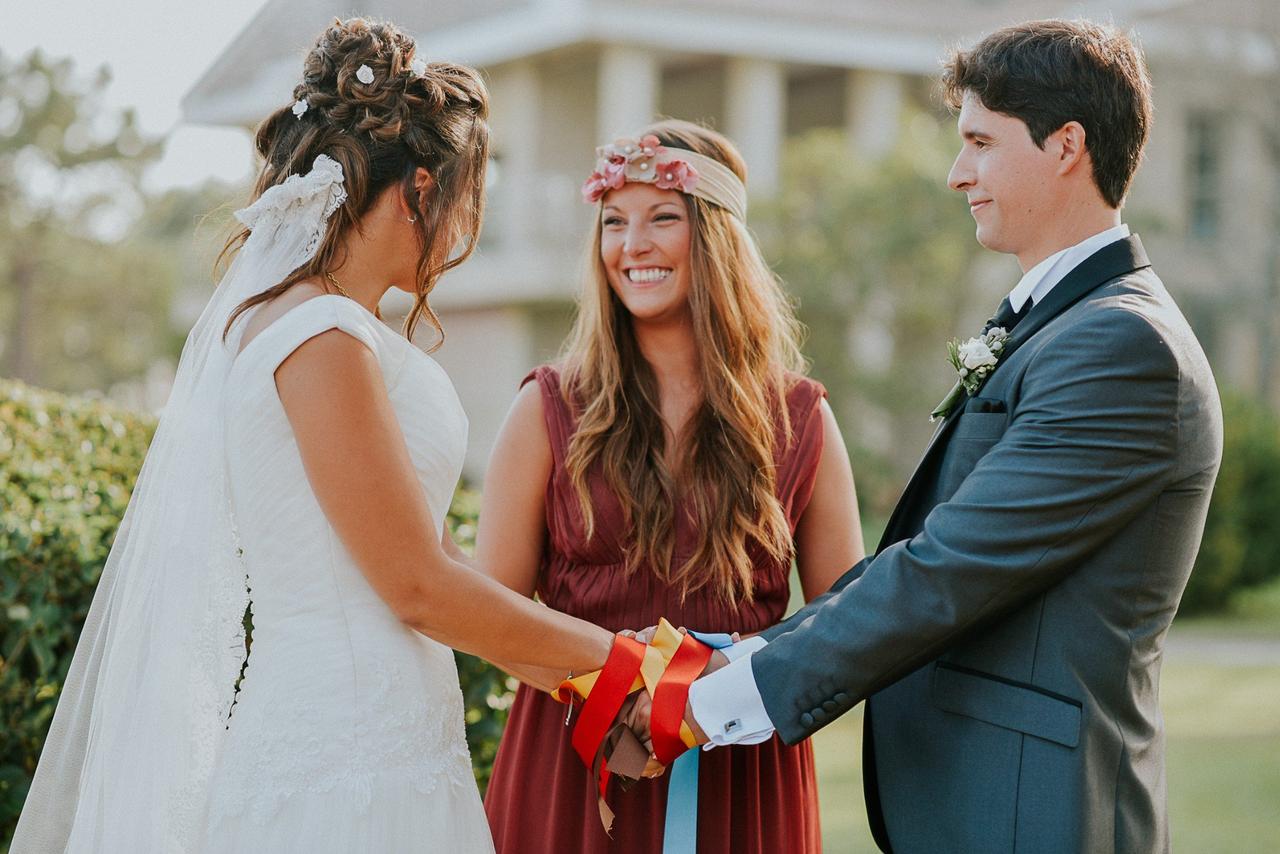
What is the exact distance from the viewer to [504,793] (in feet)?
11.7

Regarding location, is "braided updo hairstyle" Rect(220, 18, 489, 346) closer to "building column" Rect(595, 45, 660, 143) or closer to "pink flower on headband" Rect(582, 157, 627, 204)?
"pink flower on headband" Rect(582, 157, 627, 204)

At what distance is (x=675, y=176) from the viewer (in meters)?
3.80

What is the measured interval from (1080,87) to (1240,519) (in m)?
14.4

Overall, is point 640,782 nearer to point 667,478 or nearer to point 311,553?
point 667,478

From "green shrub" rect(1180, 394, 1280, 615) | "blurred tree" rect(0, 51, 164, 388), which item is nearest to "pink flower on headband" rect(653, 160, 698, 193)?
"green shrub" rect(1180, 394, 1280, 615)

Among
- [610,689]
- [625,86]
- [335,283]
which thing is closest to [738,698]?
[610,689]

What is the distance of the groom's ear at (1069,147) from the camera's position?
2.86 meters

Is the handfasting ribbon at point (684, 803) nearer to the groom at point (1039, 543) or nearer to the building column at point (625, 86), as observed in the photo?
the groom at point (1039, 543)

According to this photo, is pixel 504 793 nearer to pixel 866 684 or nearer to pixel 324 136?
pixel 866 684

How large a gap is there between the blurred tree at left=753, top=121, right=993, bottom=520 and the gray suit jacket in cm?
1593

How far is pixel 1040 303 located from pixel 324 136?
1.48 metres

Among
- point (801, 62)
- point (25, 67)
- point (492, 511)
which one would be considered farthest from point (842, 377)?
point (25, 67)

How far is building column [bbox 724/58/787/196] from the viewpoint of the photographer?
2197 cm

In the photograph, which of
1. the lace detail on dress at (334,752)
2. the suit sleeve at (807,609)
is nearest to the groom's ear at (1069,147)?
the suit sleeve at (807,609)
